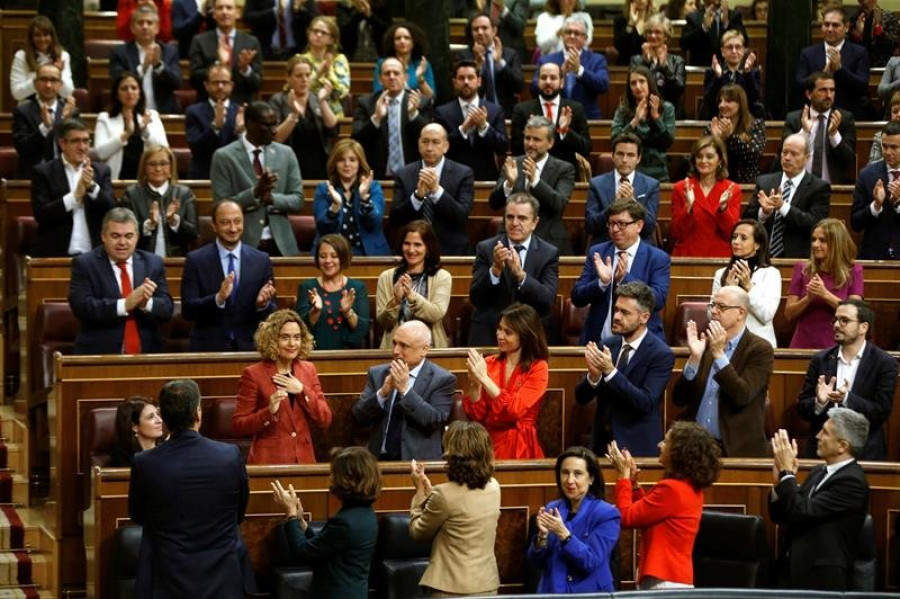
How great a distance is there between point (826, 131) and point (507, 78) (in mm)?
1799

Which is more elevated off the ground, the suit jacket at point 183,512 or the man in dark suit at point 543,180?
the man in dark suit at point 543,180

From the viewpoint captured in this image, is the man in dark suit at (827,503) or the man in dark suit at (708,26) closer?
the man in dark suit at (827,503)

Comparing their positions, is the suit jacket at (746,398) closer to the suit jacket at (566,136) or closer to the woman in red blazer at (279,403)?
the woman in red blazer at (279,403)

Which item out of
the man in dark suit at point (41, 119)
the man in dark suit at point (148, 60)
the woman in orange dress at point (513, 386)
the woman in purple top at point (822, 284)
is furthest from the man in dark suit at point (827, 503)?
the man in dark suit at point (148, 60)

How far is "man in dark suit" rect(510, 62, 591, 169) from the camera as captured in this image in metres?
8.91

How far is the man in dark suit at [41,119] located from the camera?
28.8ft

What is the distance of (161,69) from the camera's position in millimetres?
9719

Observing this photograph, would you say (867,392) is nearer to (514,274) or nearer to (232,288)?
(514,274)

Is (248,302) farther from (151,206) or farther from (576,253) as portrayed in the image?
(576,253)

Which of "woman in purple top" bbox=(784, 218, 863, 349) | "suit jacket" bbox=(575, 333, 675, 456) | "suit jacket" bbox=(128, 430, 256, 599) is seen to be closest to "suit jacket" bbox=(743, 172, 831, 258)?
"woman in purple top" bbox=(784, 218, 863, 349)

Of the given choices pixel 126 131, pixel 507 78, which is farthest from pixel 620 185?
pixel 126 131

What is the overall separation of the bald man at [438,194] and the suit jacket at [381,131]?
721mm

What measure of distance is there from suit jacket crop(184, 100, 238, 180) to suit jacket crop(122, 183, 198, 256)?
1.02 metres

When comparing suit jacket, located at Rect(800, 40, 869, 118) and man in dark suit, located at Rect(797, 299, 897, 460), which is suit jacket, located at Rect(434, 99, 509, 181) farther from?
man in dark suit, located at Rect(797, 299, 897, 460)
